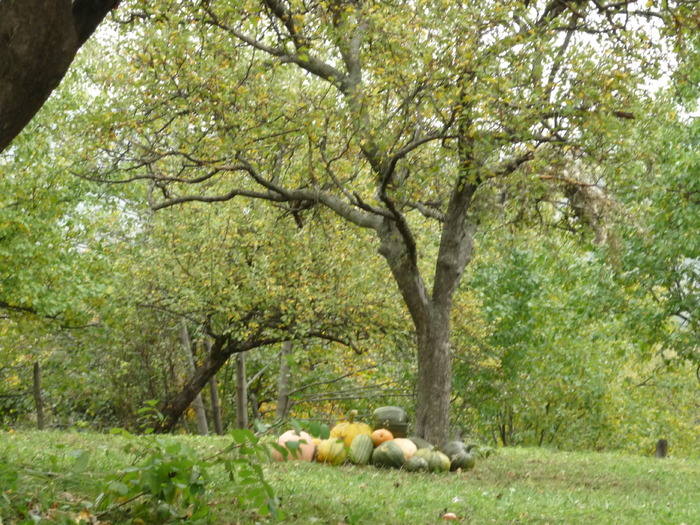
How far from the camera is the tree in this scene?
978cm

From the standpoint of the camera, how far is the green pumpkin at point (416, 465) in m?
10.9

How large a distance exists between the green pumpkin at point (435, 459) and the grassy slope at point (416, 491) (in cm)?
39

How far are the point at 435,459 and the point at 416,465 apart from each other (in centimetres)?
34

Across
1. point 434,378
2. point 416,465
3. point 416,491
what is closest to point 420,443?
point 416,465

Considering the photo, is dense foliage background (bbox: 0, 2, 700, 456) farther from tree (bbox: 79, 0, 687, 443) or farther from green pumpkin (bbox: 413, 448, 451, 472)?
green pumpkin (bbox: 413, 448, 451, 472)

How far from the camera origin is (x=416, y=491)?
8531 mm

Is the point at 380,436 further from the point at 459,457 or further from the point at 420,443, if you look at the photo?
the point at 459,457

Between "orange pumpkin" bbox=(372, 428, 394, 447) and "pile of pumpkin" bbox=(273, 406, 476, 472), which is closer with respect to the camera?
"pile of pumpkin" bbox=(273, 406, 476, 472)

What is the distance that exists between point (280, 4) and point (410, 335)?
33.5ft

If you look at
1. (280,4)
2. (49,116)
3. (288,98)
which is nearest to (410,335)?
(288,98)

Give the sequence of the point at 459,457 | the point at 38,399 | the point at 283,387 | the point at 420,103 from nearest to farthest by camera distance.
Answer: the point at 420,103, the point at 459,457, the point at 283,387, the point at 38,399

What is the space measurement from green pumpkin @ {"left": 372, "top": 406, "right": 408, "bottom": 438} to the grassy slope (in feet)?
4.08

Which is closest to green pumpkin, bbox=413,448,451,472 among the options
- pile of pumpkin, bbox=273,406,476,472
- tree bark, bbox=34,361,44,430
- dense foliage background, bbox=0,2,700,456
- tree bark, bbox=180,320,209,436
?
pile of pumpkin, bbox=273,406,476,472

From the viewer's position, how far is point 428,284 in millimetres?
21812
